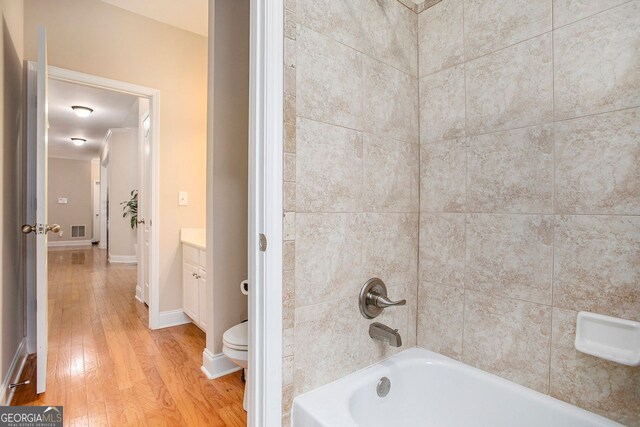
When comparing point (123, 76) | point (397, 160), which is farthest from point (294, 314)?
point (123, 76)

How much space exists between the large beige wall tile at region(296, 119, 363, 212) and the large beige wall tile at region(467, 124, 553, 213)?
503 millimetres

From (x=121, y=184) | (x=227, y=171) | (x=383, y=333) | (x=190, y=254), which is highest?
(x=121, y=184)

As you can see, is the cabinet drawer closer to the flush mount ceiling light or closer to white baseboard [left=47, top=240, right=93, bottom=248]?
the flush mount ceiling light

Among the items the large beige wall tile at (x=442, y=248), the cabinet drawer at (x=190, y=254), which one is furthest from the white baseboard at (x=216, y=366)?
the large beige wall tile at (x=442, y=248)

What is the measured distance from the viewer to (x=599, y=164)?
1.05 m

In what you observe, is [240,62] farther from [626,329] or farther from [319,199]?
[626,329]

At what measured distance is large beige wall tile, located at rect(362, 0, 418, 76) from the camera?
135 cm

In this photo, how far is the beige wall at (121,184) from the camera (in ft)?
20.5

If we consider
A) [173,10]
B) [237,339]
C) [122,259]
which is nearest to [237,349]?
[237,339]

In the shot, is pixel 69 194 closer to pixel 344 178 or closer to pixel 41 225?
pixel 41 225

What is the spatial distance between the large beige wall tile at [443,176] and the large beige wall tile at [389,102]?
0.12 m

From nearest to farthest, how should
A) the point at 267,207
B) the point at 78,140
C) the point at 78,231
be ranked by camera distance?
1. the point at 267,207
2. the point at 78,140
3. the point at 78,231

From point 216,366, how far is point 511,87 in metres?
2.28

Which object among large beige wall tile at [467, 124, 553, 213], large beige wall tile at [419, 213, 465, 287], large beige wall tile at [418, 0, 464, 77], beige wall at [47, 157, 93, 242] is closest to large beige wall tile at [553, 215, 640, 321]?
large beige wall tile at [467, 124, 553, 213]
